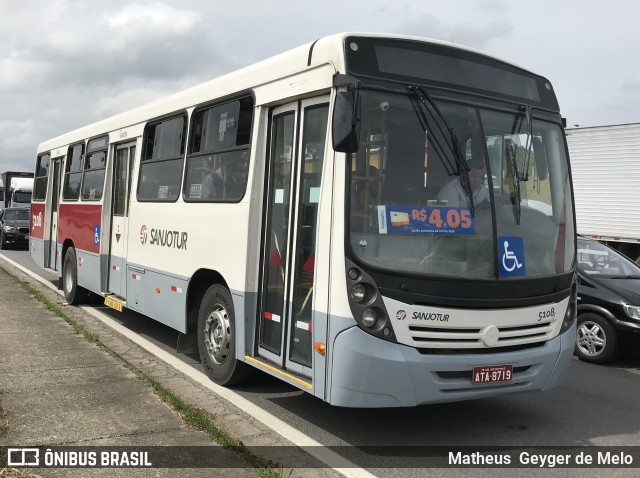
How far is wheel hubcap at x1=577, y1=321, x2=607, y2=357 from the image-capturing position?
7996mm

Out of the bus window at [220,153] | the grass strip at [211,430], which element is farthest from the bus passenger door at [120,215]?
the grass strip at [211,430]

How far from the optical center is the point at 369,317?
4.36 meters

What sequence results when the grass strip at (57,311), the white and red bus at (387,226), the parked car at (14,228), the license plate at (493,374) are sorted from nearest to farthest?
the white and red bus at (387,226), the license plate at (493,374), the grass strip at (57,311), the parked car at (14,228)

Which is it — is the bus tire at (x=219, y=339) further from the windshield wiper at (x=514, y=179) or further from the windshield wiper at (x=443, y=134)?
the windshield wiper at (x=514, y=179)

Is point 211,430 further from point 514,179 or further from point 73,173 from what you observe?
point 73,173

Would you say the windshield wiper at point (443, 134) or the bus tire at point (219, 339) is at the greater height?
the windshield wiper at point (443, 134)

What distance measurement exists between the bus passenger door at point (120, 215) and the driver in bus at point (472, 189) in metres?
5.21

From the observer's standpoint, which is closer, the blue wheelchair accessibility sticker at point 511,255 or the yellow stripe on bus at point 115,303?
the blue wheelchair accessibility sticker at point 511,255

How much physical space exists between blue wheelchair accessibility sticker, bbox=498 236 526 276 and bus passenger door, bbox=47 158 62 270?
31.6ft

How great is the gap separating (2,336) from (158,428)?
4.26 metres

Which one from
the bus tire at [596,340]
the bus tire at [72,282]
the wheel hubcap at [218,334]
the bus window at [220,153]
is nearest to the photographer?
the bus window at [220,153]

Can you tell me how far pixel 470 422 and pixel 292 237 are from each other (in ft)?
7.41

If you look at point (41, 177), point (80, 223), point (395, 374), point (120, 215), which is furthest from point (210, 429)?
point (41, 177)

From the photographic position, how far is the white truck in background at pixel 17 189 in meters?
32.6
